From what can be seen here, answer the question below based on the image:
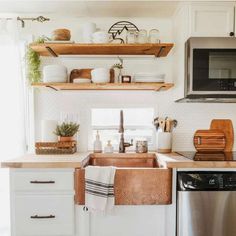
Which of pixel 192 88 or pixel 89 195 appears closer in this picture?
pixel 89 195

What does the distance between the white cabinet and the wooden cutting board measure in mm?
1413

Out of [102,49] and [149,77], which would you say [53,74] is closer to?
[102,49]

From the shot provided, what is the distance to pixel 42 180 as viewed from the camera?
5.91ft

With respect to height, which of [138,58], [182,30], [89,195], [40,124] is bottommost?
[89,195]

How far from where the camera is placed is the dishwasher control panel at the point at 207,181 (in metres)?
1.74

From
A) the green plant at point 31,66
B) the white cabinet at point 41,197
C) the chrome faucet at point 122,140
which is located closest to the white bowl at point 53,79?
the green plant at point 31,66

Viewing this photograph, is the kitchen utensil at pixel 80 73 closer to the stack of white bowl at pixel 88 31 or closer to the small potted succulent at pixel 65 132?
the stack of white bowl at pixel 88 31

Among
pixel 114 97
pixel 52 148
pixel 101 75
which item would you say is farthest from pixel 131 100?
pixel 52 148

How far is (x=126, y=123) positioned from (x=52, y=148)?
0.73 m

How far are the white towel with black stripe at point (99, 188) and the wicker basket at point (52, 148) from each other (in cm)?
49

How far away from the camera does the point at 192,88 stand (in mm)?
2010

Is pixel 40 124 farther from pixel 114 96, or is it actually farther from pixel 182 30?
pixel 182 30

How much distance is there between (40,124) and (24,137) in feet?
0.67

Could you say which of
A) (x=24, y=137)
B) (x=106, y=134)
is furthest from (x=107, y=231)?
(x=24, y=137)
